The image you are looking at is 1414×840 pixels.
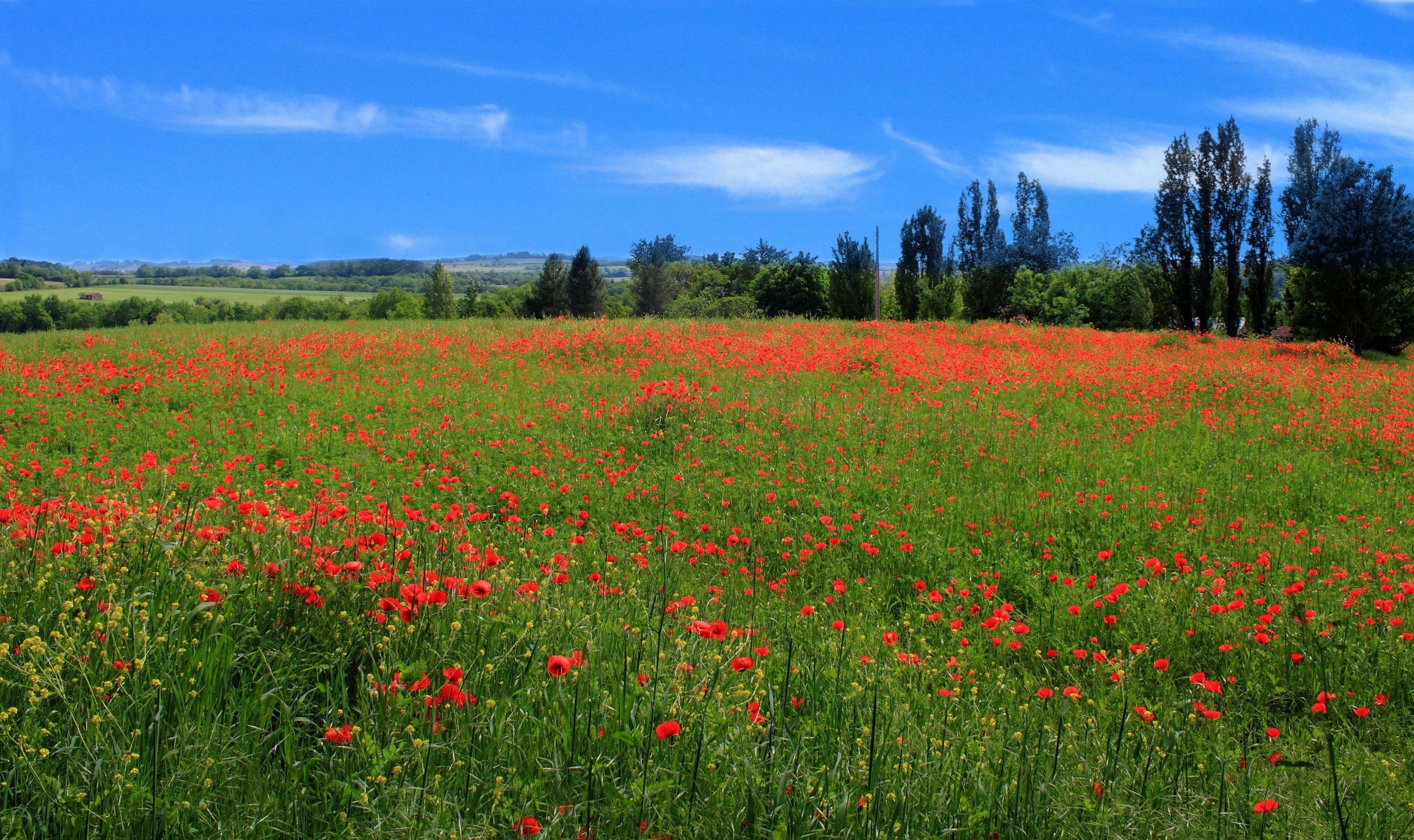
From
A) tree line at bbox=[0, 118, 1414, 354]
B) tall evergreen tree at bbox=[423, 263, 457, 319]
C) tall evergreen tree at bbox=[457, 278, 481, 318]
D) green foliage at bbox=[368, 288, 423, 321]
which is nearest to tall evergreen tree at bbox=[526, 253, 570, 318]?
tree line at bbox=[0, 118, 1414, 354]

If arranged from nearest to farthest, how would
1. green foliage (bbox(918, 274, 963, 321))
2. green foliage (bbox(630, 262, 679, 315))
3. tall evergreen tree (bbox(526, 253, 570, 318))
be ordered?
1. green foliage (bbox(918, 274, 963, 321))
2. tall evergreen tree (bbox(526, 253, 570, 318))
3. green foliage (bbox(630, 262, 679, 315))

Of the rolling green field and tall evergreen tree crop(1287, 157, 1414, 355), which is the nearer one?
tall evergreen tree crop(1287, 157, 1414, 355)

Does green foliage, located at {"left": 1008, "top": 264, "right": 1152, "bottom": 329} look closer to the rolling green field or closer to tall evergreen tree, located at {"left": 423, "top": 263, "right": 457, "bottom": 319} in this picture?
tall evergreen tree, located at {"left": 423, "top": 263, "right": 457, "bottom": 319}

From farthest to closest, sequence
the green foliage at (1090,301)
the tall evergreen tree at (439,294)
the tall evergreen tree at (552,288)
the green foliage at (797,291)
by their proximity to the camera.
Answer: the tall evergreen tree at (439,294) → the green foliage at (797,291) → the tall evergreen tree at (552,288) → the green foliage at (1090,301)

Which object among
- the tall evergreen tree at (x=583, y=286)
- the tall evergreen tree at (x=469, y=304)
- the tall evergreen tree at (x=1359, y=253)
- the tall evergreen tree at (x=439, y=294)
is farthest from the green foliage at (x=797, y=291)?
the tall evergreen tree at (x=1359, y=253)

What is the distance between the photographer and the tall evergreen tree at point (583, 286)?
52.2m

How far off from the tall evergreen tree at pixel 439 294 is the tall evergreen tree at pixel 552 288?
10.0 m

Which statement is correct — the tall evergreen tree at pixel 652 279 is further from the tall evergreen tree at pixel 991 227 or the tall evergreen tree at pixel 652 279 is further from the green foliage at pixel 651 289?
the tall evergreen tree at pixel 991 227

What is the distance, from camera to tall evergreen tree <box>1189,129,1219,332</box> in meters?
32.9

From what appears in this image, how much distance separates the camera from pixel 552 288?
181 ft

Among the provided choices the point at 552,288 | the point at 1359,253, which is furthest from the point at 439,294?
the point at 1359,253

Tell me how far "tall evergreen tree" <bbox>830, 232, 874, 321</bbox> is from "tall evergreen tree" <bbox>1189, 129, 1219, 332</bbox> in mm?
18020

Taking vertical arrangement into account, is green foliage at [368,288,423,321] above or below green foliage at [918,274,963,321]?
above

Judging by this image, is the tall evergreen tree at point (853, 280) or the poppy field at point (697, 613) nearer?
the poppy field at point (697, 613)
